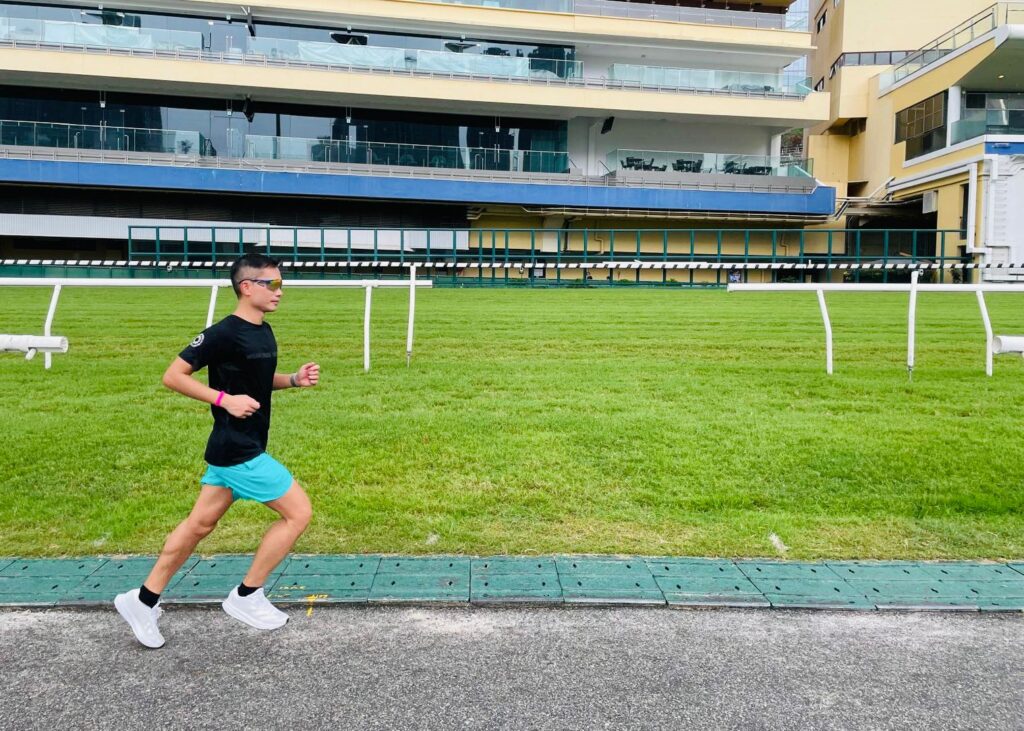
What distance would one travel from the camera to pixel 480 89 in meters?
38.1

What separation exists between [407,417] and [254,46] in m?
33.4

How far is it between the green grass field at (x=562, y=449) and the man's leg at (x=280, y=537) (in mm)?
1384

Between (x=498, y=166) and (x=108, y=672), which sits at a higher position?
(x=498, y=166)

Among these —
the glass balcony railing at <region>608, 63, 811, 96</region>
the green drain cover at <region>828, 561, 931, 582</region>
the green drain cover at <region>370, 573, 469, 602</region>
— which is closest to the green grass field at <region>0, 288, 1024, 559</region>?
the green drain cover at <region>828, 561, 931, 582</region>

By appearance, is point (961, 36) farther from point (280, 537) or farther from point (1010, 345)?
point (280, 537)

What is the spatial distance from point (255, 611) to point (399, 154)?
35.0 meters

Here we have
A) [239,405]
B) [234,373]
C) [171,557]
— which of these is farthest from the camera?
[171,557]

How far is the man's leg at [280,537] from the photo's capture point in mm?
4246

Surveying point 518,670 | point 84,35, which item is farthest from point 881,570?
point 84,35

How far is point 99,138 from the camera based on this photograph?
35.2 meters

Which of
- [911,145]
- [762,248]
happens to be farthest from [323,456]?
[911,145]

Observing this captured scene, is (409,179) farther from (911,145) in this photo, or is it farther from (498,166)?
(911,145)

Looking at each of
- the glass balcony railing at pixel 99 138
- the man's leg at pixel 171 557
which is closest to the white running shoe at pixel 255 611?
the man's leg at pixel 171 557

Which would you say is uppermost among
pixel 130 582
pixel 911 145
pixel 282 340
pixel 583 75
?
pixel 583 75
